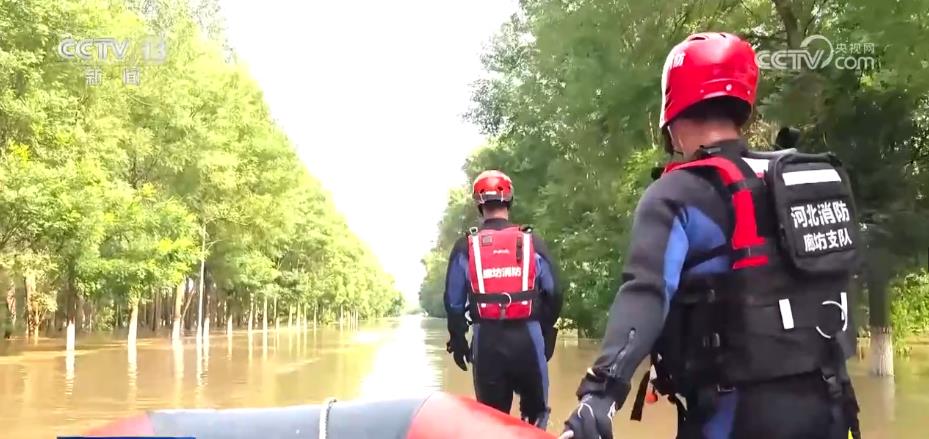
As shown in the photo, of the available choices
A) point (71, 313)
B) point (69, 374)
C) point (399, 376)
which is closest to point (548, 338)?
point (399, 376)

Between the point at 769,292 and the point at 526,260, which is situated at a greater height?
the point at 526,260

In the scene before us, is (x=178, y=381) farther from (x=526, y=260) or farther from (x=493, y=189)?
(x=526, y=260)

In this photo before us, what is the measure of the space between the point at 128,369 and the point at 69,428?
1037cm

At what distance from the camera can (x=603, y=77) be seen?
15711 mm

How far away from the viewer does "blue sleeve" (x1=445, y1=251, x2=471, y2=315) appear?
219 inches

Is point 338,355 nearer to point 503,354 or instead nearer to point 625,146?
point 625,146

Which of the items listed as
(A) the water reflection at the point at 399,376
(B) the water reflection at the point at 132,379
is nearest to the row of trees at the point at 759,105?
(A) the water reflection at the point at 399,376

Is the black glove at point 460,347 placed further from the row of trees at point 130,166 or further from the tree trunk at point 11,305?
the tree trunk at point 11,305

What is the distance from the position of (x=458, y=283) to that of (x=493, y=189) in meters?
0.62

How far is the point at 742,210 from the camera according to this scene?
2271 millimetres

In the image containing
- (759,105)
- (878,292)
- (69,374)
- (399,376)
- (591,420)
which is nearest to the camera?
(591,420)

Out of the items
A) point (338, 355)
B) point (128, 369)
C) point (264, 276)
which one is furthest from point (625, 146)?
point (264, 276)

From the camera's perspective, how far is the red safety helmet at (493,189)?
5.48 meters

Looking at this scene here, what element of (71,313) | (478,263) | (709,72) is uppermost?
(709,72)
